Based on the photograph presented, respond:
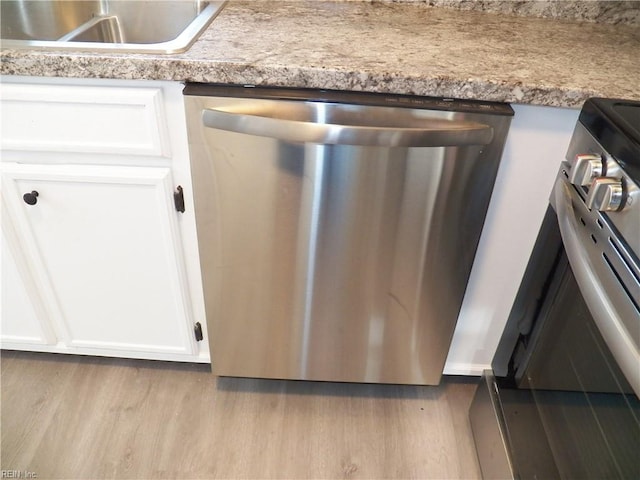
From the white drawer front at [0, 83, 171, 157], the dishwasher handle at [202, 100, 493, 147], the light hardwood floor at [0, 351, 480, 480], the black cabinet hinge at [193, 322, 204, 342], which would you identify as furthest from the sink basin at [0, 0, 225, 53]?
the light hardwood floor at [0, 351, 480, 480]

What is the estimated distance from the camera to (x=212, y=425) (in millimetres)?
1360

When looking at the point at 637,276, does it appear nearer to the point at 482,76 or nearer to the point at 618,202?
the point at 618,202

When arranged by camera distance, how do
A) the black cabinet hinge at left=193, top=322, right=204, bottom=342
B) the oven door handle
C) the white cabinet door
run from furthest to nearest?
the black cabinet hinge at left=193, top=322, right=204, bottom=342
the white cabinet door
the oven door handle

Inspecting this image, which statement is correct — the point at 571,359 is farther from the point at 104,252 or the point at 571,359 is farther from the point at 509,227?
the point at 104,252

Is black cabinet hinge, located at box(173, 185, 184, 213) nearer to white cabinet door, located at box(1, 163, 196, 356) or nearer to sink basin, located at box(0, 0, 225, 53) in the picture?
white cabinet door, located at box(1, 163, 196, 356)

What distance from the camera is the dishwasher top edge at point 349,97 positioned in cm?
94

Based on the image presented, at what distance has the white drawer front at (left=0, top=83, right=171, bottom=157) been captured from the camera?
0.98m

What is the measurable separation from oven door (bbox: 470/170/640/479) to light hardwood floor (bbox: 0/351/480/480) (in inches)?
9.4

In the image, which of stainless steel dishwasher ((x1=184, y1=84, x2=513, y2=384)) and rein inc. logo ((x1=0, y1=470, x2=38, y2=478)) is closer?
stainless steel dishwasher ((x1=184, y1=84, x2=513, y2=384))

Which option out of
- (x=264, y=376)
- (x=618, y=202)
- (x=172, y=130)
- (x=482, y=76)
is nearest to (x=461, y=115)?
(x=482, y=76)

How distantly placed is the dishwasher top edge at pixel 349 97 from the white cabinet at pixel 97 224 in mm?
85

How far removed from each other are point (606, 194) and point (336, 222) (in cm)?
51

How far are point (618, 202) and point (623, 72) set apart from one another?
17.8 inches

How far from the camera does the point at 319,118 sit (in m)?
0.95
